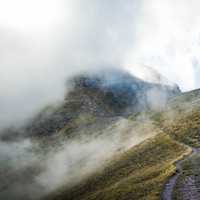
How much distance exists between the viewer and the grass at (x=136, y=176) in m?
69.2

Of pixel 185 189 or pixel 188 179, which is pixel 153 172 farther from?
pixel 185 189

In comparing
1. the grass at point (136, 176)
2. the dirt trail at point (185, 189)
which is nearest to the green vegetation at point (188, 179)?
the dirt trail at point (185, 189)

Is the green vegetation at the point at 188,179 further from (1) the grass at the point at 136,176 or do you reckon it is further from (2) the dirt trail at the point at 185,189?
(1) the grass at the point at 136,176

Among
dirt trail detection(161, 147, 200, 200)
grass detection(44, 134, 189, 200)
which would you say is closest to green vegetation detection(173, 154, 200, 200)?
dirt trail detection(161, 147, 200, 200)

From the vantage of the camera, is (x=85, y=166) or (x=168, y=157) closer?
(x=168, y=157)

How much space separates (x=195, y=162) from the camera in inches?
3073

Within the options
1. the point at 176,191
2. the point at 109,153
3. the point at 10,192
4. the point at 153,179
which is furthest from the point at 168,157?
the point at 10,192

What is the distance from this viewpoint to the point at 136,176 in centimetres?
8512

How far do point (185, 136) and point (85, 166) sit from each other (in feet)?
171

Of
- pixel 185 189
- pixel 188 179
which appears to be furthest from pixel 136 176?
pixel 185 189

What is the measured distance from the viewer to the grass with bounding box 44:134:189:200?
6925cm

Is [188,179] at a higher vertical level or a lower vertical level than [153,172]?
lower

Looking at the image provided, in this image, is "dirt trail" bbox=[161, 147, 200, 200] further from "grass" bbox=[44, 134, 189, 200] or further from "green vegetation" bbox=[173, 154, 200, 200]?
"grass" bbox=[44, 134, 189, 200]

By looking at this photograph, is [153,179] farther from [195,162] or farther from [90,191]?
[90,191]
